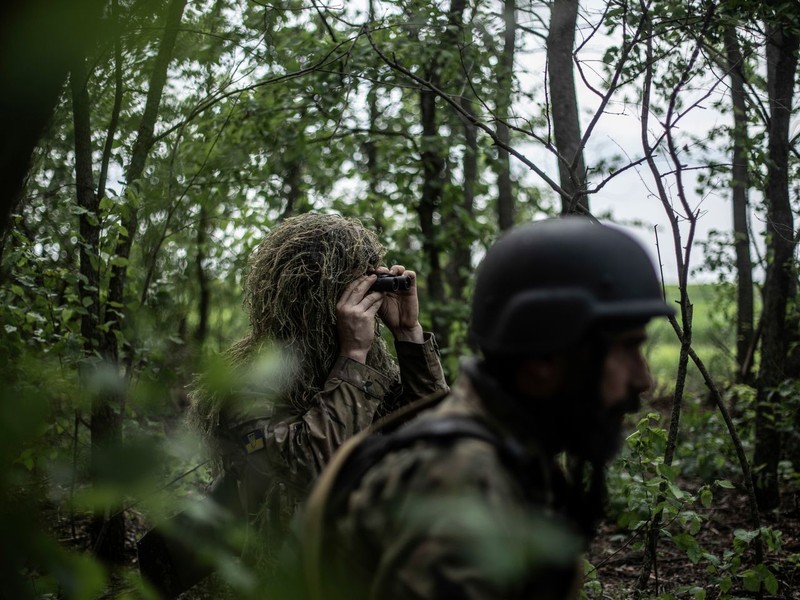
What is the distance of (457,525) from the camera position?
43.9 inches

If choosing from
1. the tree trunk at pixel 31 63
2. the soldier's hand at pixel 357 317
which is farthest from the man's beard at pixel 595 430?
the soldier's hand at pixel 357 317

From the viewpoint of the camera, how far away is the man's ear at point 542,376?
58.2 inches

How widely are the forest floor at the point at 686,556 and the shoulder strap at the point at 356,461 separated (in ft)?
7.22

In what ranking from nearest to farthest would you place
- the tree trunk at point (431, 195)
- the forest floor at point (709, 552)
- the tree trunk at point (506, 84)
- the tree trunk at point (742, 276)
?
1. the forest floor at point (709, 552)
2. the tree trunk at point (506, 84)
3. the tree trunk at point (742, 276)
4. the tree trunk at point (431, 195)

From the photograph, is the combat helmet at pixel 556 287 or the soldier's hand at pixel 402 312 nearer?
the combat helmet at pixel 556 287

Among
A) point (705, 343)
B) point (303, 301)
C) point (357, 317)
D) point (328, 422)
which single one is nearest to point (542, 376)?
point (328, 422)

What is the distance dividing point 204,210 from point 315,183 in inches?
66.2

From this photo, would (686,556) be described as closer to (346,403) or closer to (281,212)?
(346,403)

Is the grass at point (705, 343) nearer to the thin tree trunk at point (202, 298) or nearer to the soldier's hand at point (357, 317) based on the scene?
the soldier's hand at point (357, 317)

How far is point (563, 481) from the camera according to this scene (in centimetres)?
158

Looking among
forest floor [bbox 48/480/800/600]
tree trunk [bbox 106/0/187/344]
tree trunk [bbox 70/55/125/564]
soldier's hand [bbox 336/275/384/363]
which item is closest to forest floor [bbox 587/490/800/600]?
forest floor [bbox 48/480/800/600]

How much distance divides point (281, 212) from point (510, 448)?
5.68 metres

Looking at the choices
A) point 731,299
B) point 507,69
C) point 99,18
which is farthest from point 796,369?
point 99,18

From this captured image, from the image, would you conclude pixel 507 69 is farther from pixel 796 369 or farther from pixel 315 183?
pixel 796 369
